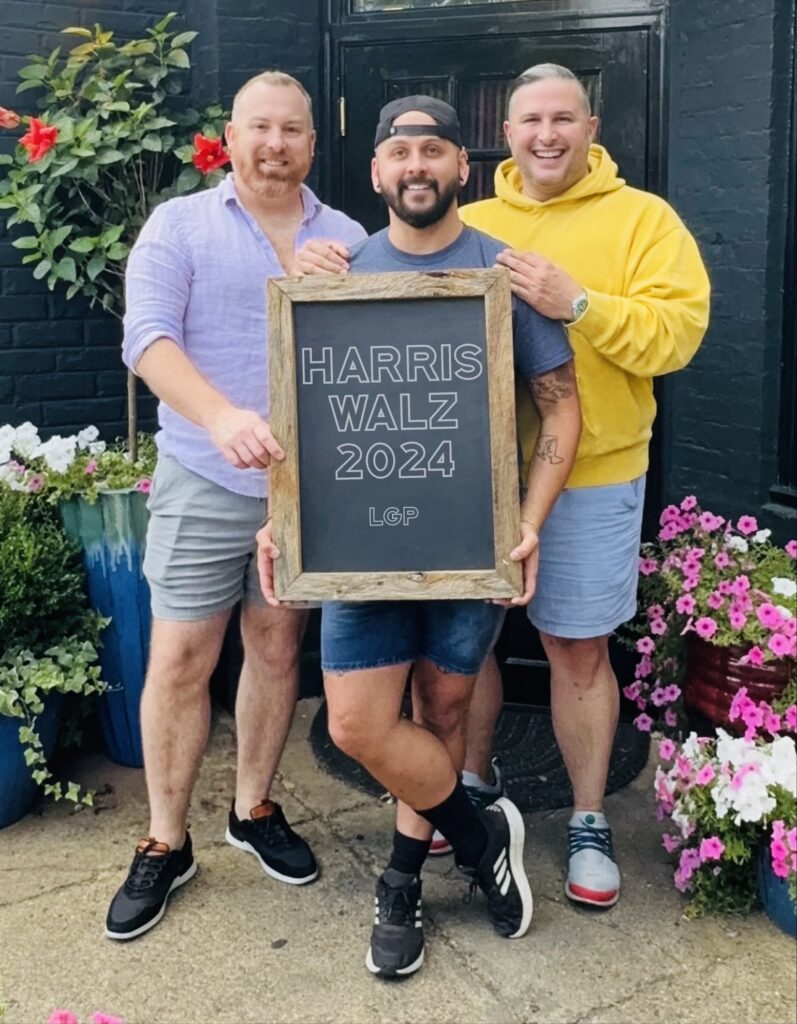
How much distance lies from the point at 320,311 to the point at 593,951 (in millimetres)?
1615

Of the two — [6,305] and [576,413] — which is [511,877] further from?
[6,305]

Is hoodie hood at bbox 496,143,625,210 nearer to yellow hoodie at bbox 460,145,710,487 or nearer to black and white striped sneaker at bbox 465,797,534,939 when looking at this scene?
yellow hoodie at bbox 460,145,710,487

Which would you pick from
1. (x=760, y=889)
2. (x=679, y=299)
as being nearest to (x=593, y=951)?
(x=760, y=889)

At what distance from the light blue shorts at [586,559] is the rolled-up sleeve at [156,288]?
1.03 meters

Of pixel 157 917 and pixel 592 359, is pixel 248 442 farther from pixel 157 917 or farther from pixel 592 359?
pixel 157 917

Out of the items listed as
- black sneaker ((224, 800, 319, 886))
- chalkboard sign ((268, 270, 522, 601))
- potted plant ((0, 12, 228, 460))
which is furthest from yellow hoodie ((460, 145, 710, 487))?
potted plant ((0, 12, 228, 460))

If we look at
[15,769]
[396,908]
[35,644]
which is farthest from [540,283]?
[15,769]

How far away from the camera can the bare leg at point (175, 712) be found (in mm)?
2900

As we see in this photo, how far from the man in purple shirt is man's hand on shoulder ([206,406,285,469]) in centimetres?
27

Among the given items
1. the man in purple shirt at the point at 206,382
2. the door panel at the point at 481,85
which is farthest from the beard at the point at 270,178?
the door panel at the point at 481,85

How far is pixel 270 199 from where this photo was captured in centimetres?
287

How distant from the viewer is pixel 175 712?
2.92m

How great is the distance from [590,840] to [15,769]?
167 centimetres

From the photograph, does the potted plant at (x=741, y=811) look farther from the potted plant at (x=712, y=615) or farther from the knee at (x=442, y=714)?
the knee at (x=442, y=714)
